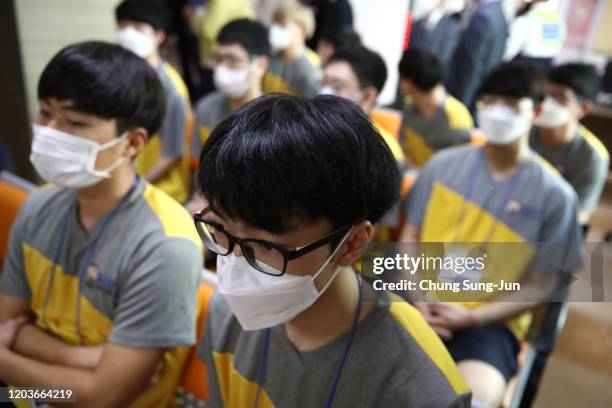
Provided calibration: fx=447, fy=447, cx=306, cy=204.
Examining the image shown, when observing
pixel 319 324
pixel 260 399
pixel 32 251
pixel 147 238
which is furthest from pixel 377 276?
pixel 32 251

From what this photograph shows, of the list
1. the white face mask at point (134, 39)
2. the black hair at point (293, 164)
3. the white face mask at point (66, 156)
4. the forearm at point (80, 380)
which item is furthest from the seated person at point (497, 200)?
the white face mask at point (134, 39)

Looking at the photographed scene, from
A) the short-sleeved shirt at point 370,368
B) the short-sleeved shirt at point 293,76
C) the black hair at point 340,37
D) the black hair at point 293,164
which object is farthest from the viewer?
the black hair at point 340,37

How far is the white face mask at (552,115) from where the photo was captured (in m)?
1.33

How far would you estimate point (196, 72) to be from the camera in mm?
4480

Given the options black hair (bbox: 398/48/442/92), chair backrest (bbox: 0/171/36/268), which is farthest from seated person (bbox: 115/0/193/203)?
black hair (bbox: 398/48/442/92)

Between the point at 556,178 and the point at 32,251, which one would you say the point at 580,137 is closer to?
the point at 556,178

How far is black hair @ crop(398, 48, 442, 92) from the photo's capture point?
8.48ft

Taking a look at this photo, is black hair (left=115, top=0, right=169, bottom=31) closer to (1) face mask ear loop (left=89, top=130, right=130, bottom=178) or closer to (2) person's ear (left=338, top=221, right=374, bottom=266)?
(1) face mask ear loop (left=89, top=130, right=130, bottom=178)

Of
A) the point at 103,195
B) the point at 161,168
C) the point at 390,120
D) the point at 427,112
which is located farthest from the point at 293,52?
the point at 103,195

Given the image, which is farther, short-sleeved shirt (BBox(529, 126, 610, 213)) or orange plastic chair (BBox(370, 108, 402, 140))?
orange plastic chair (BBox(370, 108, 402, 140))

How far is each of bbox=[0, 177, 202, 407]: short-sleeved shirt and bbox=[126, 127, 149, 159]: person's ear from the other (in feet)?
0.27

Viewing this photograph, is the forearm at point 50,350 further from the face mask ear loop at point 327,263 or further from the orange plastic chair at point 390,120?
the orange plastic chair at point 390,120

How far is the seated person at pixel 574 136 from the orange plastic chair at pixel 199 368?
0.97m

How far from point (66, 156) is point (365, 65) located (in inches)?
57.6
